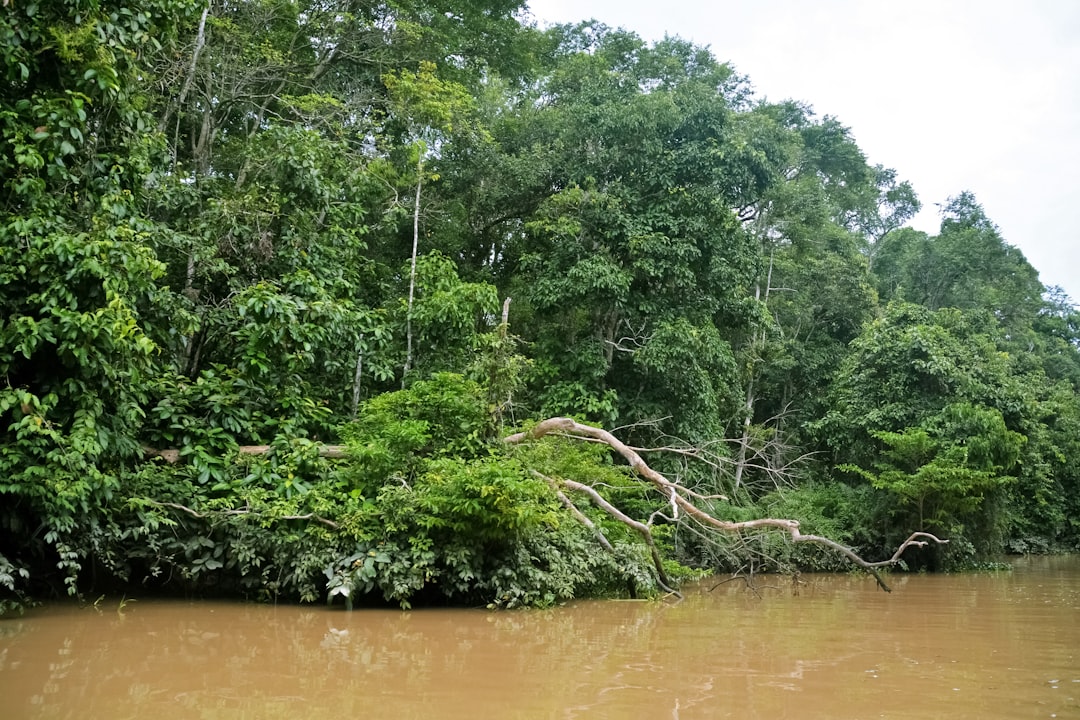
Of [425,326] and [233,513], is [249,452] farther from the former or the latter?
[425,326]

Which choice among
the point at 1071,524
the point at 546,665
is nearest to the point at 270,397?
the point at 546,665

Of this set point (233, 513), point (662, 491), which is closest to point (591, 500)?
point (662, 491)

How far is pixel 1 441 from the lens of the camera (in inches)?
244

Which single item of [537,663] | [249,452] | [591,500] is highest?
[249,452]

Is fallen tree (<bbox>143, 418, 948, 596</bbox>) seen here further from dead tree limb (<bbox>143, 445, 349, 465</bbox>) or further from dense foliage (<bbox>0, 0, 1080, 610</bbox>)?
dense foliage (<bbox>0, 0, 1080, 610</bbox>)

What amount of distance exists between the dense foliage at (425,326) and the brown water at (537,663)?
2.76ft

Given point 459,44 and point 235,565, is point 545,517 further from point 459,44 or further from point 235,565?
point 459,44

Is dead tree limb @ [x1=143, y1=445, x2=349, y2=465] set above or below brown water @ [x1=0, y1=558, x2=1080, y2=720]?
above

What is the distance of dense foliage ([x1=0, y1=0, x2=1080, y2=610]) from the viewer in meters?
6.50

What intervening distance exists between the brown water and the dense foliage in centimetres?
84

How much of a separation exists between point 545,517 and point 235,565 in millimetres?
2906

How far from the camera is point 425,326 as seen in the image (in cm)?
1126

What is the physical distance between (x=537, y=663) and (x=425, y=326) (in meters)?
7.04

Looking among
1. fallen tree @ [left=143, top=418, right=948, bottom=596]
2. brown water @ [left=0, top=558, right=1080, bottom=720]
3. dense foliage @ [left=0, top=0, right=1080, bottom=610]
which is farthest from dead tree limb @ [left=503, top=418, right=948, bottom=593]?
brown water @ [left=0, top=558, right=1080, bottom=720]
